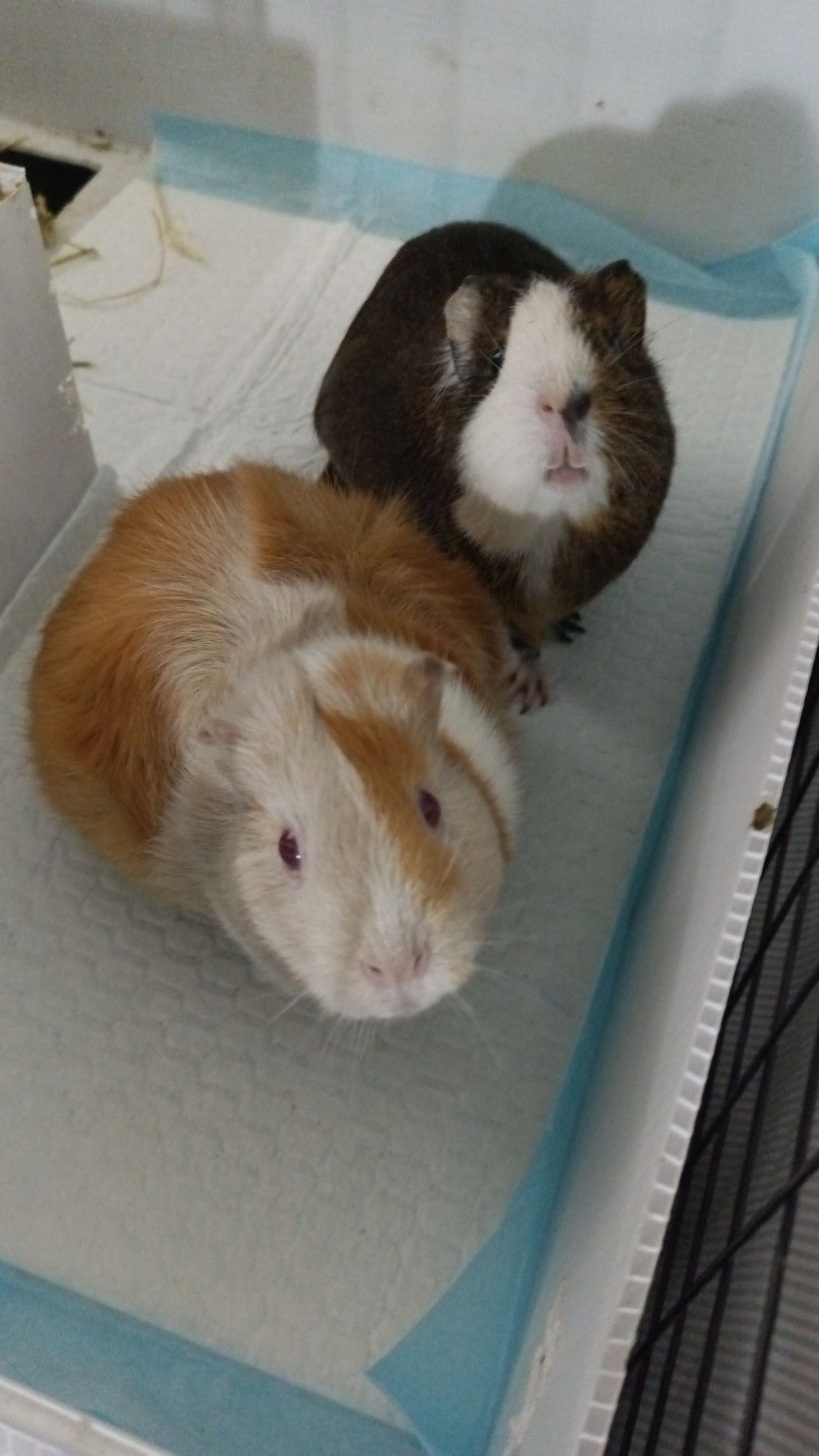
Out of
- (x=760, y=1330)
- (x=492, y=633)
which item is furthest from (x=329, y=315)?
(x=760, y=1330)

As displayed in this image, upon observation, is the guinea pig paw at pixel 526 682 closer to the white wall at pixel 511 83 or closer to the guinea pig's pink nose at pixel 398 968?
the guinea pig's pink nose at pixel 398 968

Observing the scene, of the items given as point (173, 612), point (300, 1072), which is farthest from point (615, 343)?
point (300, 1072)

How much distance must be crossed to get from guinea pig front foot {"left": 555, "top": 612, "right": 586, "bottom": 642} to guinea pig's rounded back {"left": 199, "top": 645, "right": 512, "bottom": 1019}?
693 millimetres

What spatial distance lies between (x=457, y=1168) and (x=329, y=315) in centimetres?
157

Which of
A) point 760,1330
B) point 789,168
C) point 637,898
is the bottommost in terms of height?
point 637,898

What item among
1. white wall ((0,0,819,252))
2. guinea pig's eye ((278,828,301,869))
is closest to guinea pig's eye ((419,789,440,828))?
guinea pig's eye ((278,828,301,869))

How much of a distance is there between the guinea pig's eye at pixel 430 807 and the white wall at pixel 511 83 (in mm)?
1646

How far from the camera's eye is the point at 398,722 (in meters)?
1.10

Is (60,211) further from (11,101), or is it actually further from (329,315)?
(329,315)

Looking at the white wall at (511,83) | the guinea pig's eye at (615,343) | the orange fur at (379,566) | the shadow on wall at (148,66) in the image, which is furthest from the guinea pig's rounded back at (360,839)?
the shadow on wall at (148,66)

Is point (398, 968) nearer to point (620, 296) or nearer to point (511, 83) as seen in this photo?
point (620, 296)

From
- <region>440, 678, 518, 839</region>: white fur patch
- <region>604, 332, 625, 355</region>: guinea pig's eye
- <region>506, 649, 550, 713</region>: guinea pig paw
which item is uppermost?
<region>604, 332, 625, 355</region>: guinea pig's eye

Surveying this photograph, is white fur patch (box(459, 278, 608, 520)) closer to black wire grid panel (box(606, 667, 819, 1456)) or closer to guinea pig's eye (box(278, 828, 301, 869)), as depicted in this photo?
black wire grid panel (box(606, 667, 819, 1456))

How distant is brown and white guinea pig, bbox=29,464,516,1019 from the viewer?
1.01 metres
